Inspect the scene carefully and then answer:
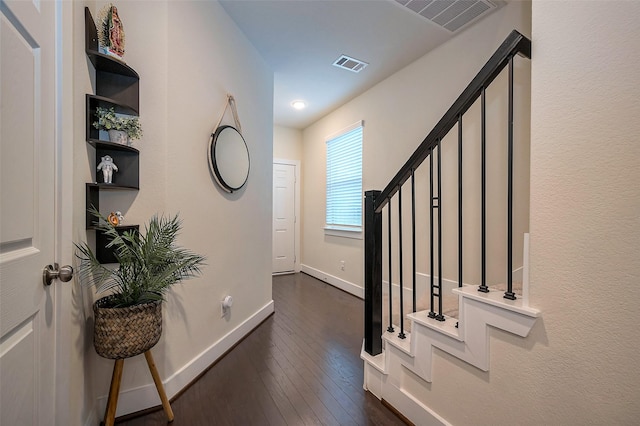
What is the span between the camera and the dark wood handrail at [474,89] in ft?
3.46

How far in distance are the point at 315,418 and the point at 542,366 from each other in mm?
1140

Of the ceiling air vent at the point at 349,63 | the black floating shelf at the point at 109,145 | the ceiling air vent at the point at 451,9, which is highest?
the ceiling air vent at the point at 451,9

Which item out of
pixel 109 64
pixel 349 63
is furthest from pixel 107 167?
pixel 349 63

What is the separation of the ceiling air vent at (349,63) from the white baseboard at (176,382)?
276 cm

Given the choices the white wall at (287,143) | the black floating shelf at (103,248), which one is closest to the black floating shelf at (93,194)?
the black floating shelf at (103,248)

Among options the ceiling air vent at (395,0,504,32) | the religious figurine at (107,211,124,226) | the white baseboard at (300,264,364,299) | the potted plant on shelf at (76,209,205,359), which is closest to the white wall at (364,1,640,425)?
the ceiling air vent at (395,0,504,32)

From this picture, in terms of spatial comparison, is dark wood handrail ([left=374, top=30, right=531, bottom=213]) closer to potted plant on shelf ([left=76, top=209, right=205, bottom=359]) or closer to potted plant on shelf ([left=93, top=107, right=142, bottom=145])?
potted plant on shelf ([left=76, top=209, right=205, bottom=359])

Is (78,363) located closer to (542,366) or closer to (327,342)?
(327,342)

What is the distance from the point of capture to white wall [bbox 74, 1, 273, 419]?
143cm

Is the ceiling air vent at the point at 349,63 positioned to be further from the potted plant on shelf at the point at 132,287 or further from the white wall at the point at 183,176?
the potted plant on shelf at the point at 132,287

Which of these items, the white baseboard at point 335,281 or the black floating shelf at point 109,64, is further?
the white baseboard at point 335,281

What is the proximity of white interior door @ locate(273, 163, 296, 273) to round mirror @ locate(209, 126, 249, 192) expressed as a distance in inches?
95.5

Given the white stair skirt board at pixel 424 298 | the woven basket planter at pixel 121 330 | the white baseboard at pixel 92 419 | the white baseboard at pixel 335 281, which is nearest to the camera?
the woven basket planter at pixel 121 330

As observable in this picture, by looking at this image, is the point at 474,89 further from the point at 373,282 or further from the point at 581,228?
the point at 373,282
